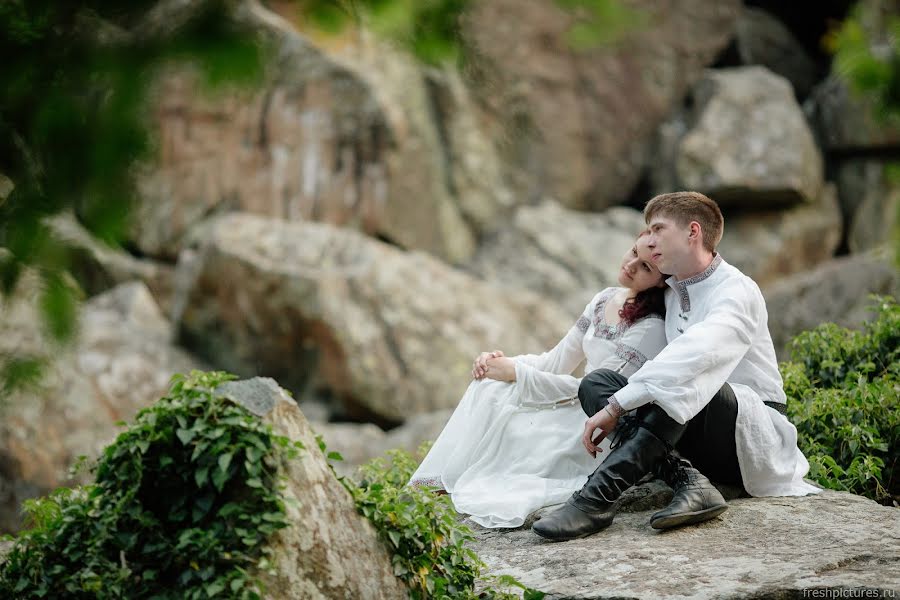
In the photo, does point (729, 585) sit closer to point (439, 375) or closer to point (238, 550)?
point (238, 550)

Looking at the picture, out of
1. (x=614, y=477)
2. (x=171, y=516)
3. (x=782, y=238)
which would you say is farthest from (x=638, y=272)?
(x=782, y=238)

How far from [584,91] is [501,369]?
9362mm

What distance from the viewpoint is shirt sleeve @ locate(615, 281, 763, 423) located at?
3.60 metres

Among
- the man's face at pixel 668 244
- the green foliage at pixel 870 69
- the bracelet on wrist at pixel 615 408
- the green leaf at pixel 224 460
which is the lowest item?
the green leaf at pixel 224 460

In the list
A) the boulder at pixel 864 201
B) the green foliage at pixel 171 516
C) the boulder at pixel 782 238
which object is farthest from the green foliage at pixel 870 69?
the boulder at pixel 864 201

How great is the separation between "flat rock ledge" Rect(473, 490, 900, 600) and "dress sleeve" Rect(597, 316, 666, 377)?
63 centimetres

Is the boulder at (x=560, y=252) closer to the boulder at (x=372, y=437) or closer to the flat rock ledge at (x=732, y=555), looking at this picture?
the boulder at (x=372, y=437)

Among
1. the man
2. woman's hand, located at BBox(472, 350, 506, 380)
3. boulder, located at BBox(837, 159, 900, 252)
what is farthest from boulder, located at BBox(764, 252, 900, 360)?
boulder, located at BBox(837, 159, 900, 252)

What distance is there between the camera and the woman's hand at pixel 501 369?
4.34 m

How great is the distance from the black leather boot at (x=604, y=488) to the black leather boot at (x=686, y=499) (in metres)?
0.13

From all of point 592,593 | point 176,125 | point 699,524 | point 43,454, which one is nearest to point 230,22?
point 592,593

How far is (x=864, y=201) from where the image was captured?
12.4 meters

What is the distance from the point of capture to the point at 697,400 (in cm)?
363

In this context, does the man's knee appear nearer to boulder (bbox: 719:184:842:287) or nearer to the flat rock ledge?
the flat rock ledge
